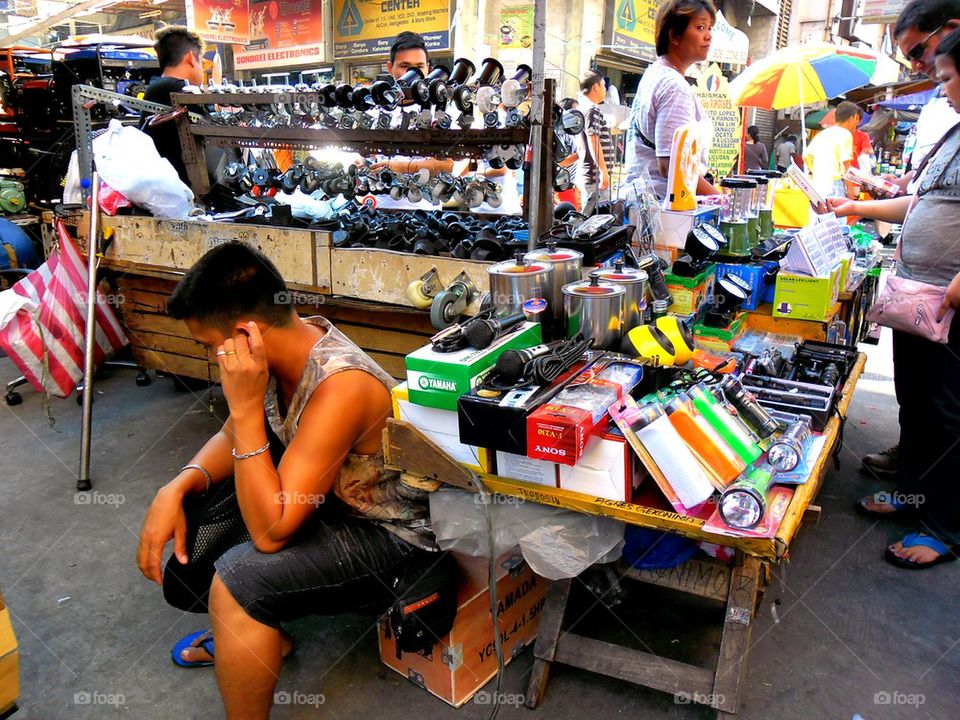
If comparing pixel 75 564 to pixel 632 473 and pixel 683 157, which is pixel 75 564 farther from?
pixel 683 157

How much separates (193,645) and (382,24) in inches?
361

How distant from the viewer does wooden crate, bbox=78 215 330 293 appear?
3.16 metres

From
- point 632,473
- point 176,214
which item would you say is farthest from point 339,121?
point 632,473

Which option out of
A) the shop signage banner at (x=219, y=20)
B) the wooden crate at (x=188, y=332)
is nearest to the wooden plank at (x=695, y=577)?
the wooden crate at (x=188, y=332)

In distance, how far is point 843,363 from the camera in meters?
2.19

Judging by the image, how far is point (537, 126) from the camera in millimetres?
2596

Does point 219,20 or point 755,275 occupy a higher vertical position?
point 219,20

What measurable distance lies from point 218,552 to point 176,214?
2364 mm

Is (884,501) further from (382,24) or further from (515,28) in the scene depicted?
(382,24)

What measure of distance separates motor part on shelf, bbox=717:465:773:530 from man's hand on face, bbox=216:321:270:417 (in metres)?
1.12

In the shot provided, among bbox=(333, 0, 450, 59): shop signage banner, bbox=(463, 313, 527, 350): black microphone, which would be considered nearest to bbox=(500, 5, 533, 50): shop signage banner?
bbox=(333, 0, 450, 59): shop signage banner
